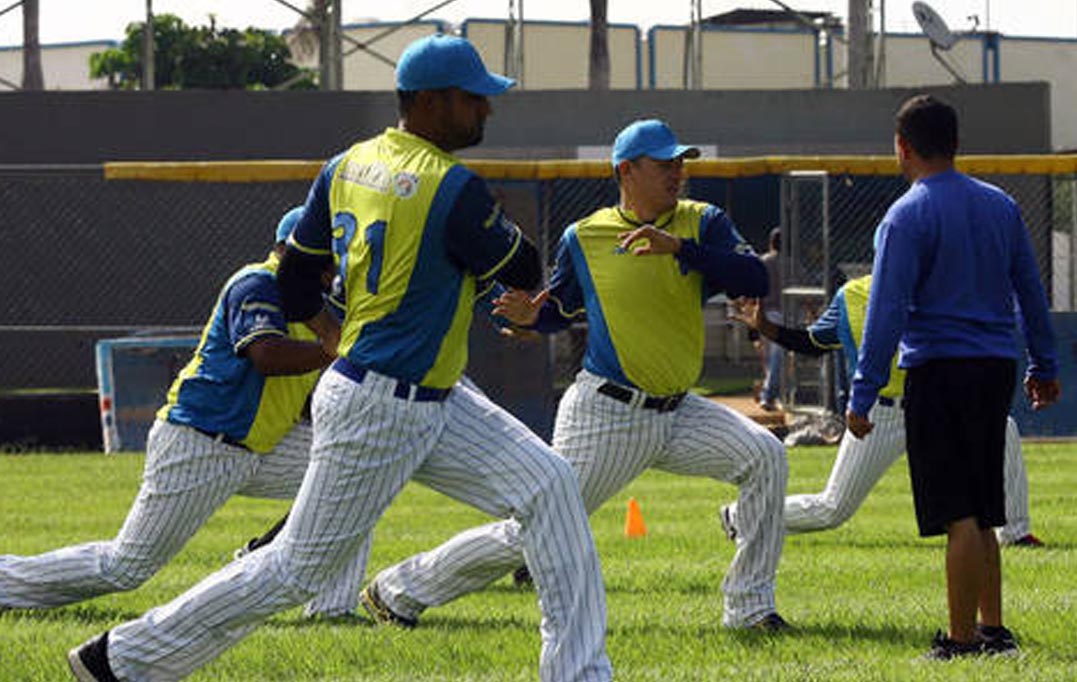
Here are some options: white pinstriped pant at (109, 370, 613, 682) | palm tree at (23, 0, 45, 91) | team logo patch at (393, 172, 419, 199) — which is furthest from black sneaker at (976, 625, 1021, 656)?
palm tree at (23, 0, 45, 91)

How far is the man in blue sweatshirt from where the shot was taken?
801 cm

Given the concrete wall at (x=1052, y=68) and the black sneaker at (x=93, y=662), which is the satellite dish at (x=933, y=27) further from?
the black sneaker at (x=93, y=662)

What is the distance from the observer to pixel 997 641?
320 inches

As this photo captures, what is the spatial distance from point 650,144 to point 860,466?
3.24 m

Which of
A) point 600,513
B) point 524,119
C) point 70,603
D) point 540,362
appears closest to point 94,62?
point 524,119

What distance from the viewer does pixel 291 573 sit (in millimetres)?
6750

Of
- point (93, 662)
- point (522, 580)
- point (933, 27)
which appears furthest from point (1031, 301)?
point (933, 27)

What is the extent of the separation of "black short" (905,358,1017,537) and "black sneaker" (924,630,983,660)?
0.38 m

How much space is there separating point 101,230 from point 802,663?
1881 cm

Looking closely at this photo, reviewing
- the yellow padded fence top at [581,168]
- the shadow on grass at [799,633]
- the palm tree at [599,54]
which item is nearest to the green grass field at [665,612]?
the shadow on grass at [799,633]

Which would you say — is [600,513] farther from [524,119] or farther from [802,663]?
[524,119]

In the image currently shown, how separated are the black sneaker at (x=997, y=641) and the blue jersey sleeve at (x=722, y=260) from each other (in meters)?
1.54

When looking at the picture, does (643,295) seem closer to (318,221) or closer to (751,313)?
(751,313)

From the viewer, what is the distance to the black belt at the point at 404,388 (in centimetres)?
678
